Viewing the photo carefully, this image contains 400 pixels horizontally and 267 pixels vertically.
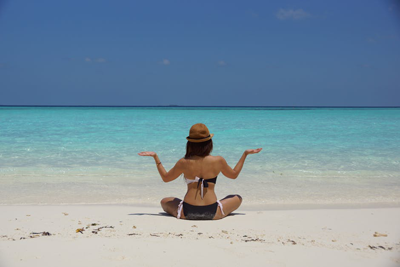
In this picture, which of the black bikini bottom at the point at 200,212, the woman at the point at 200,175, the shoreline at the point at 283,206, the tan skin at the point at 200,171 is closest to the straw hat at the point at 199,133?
the woman at the point at 200,175

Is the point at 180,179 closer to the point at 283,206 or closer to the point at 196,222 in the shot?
the point at 283,206

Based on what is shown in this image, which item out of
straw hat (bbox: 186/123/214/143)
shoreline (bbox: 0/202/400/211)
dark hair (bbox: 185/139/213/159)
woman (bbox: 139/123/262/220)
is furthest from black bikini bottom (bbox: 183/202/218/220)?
shoreline (bbox: 0/202/400/211)

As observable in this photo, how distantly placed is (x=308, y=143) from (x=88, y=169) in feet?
28.4

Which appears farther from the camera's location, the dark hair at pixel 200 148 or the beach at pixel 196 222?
the dark hair at pixel 200 148

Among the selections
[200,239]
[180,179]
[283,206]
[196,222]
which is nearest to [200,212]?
[196,222]

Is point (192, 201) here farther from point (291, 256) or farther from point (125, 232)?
point (291, 256)

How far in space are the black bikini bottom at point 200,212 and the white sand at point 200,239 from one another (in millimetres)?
140

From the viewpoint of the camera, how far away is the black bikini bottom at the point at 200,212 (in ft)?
15.5

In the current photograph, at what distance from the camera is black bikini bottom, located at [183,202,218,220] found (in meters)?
4.71

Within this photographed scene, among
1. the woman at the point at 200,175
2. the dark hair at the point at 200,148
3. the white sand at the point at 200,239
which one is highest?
the dark hair at the point at 200,148

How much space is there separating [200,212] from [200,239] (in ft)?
3.02

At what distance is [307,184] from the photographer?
7492 millimetres

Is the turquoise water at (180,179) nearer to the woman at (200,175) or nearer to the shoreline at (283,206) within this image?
the shoreline at (283,206)

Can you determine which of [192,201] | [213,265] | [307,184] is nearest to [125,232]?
[192,201]
